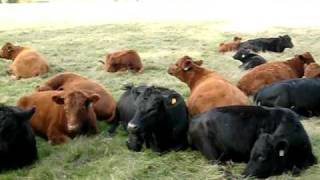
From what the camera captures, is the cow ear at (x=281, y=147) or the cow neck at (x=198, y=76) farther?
the cow neck at (x=198, y=76)

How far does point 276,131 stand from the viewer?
5.71 meters

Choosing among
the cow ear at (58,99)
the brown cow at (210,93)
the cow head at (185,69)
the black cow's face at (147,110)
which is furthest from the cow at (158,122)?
the cow head at (185,69)

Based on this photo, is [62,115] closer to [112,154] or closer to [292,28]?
[112,154]

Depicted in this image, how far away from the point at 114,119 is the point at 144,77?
133 inches

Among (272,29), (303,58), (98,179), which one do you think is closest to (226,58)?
(303,58)

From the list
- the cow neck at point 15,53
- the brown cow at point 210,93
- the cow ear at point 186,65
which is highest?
the cow ear at point 186,65

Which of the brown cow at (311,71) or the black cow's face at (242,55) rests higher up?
the brown cow at (311,71)

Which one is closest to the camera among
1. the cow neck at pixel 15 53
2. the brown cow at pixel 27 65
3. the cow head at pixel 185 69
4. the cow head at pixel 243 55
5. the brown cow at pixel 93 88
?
the brown cow at pixel 93 88

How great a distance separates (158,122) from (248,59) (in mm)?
6300

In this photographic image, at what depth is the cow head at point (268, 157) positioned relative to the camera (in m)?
5.52

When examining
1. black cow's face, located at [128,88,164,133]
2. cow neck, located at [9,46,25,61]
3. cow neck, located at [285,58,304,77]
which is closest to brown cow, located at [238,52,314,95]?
cow neck, located at [285,58,304,77]

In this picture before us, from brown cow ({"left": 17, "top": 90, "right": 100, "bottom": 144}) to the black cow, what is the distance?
250 cm

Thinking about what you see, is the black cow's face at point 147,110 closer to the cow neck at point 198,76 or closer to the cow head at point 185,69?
the cow neck at point 198,76

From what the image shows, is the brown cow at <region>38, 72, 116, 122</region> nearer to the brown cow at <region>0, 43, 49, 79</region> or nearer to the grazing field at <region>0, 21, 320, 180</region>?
the grazing field at <region>0, 21, 320, 180</region>
